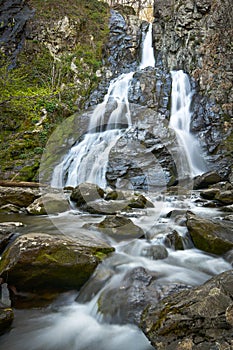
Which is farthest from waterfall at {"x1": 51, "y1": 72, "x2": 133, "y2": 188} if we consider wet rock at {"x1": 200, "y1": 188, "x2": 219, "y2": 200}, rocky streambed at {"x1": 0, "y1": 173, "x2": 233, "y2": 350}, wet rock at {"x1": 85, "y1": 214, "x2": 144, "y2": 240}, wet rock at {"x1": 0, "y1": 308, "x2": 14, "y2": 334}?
wet rock at {"x1": 0, "y1": 308, "x2": 14, "y2": 334}

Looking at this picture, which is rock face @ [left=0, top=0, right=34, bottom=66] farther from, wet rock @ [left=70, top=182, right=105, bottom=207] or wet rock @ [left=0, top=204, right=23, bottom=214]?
wet rock @ [left=0, top=204, right=23, bottom=214]

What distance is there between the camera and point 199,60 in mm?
17266

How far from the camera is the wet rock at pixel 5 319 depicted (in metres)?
2.87

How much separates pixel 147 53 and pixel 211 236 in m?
21.6

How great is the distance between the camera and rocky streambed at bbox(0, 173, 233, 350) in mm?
2500

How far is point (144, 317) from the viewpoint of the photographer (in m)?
2.87

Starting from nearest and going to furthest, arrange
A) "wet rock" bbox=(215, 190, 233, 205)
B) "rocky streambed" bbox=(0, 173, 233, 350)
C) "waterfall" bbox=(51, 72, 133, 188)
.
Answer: "rocky streambed" bbox=(0, 173, 233, 350)
"wet rock" bbox=(215, 190, 233, 205)
"waterfall" bbox=(51, 72, 133, 188)

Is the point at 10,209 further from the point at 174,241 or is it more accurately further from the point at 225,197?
the point at 225,197

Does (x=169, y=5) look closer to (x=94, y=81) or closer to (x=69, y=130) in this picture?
(x=94, y=81)

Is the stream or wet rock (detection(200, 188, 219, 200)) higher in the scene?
wet rock (detection(200, 188, 219, 200))

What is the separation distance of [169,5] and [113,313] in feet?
80.8

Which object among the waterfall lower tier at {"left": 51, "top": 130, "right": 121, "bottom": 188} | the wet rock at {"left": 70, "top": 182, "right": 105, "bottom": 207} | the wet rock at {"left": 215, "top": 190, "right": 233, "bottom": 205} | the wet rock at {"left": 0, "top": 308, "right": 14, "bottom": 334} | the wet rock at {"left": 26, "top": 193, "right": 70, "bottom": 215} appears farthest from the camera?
the waterfall lower tier at {"left": 51, "top": 130, "right": 121, "bottom": 188}

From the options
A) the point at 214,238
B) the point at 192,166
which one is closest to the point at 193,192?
the point at 192,166

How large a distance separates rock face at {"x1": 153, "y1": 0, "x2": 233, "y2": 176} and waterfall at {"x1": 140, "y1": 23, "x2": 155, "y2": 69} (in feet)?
1.84
